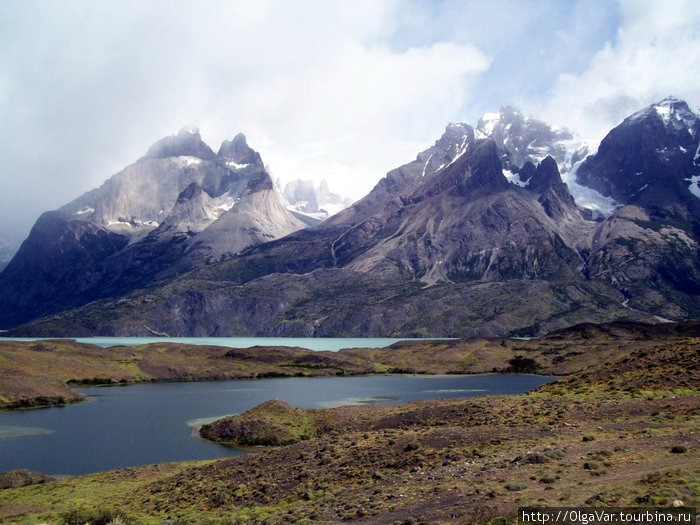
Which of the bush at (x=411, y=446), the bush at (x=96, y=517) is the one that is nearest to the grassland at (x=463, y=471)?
the bush at (x=411, y=446)

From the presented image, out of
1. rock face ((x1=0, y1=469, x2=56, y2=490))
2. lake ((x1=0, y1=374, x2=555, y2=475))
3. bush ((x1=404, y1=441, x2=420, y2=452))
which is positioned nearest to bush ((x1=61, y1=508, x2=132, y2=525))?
bush ((x1=404, y1=441, x2=420, y2=452))

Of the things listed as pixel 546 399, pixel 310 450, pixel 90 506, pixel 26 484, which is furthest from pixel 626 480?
pixel 26 484

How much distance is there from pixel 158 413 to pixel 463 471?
93.6 m

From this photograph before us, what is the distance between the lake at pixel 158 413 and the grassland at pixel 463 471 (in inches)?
593

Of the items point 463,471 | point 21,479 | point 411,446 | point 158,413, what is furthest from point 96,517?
point 158,413

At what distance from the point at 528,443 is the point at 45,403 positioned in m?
125

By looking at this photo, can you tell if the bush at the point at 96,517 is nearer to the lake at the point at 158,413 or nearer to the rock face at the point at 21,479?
Result: the rock face at the point at 21,479

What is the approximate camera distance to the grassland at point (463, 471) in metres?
31.5

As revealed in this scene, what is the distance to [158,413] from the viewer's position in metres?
119

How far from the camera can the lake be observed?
263 feet

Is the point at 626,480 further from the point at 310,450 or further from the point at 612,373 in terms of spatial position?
the point at 612,373

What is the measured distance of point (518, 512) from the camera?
27844 mm

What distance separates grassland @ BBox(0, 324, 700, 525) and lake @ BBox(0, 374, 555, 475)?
1506 cm

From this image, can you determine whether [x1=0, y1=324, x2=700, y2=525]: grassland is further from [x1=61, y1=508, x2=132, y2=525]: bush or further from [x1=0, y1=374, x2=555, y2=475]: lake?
[x1=0, y1=374, x2=555, y2=475]: lake
